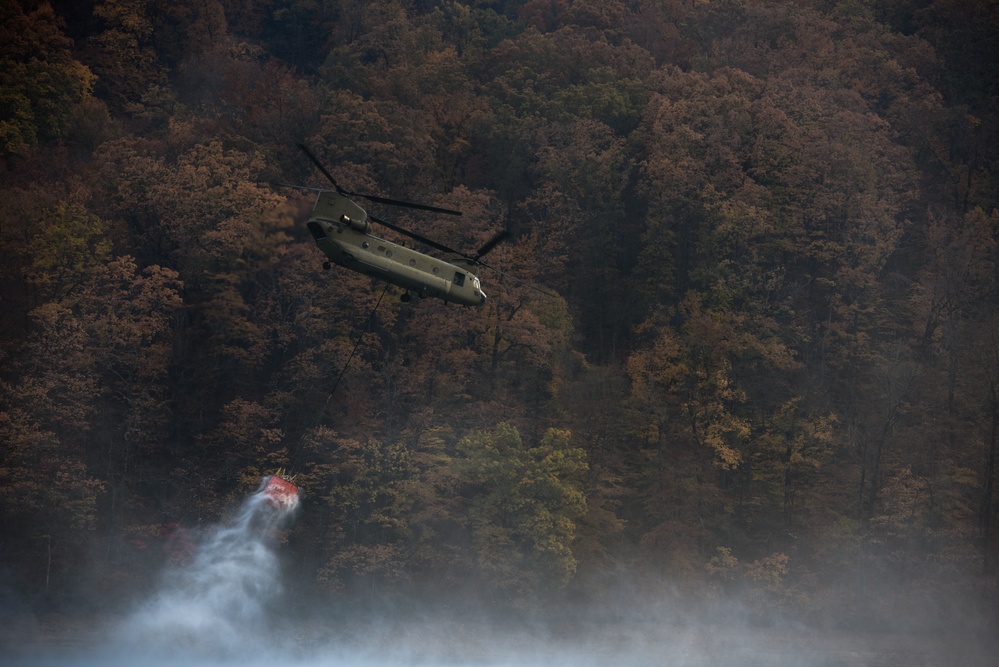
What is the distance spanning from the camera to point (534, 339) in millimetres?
63531

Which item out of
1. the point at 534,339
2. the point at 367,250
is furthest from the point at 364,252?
the point at 534,339

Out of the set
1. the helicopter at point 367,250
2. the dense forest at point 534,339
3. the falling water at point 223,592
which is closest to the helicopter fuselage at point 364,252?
the helicopter at point 367,250

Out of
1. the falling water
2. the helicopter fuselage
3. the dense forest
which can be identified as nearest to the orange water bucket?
the falling water

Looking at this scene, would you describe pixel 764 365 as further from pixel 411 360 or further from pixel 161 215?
pixel 161 215

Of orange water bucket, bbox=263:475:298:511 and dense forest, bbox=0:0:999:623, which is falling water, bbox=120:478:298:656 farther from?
dense forest, bbox=0:0:999:623

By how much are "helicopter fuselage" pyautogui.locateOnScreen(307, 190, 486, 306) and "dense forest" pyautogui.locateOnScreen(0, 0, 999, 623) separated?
13211 mm

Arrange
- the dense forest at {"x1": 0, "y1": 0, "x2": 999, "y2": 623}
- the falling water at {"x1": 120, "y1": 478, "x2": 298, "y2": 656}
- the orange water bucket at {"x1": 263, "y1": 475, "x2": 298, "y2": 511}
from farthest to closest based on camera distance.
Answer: the dense forest at {"x1": 0, "y1": 0, "x2": 999, "y2": 623}, the orange water bucket at {"x1": 263, "y1": 475, "x2": 298, "y2": 511}, the falling water at {"x1": 120, "y1": 478, "x2": 298, "y2": 656}

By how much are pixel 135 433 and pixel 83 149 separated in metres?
20.7

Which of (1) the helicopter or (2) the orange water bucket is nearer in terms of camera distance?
(1) the helicopter

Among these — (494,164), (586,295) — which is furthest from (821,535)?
(494,164)

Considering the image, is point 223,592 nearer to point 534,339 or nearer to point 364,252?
point 534,339

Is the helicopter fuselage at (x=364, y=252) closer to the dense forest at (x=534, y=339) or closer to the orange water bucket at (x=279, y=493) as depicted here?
the dense forest at (x=534, y=339)

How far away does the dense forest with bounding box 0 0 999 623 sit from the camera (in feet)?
193

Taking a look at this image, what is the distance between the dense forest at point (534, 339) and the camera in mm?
58938
